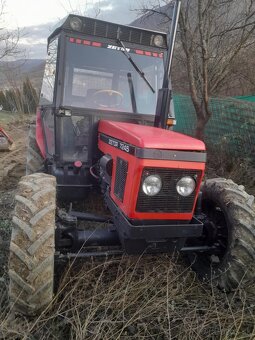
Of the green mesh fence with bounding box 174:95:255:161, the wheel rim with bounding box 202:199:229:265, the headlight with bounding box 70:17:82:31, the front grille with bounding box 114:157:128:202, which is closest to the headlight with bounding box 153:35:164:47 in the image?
the headlight with bounding box 70:17:82:31

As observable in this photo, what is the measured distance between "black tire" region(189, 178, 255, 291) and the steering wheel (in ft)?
4.56

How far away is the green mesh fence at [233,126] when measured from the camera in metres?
8.18

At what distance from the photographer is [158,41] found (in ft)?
15.4

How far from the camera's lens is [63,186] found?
4305 mm

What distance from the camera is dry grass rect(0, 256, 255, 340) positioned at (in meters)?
2.84

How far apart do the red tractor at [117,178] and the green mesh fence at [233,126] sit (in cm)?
407

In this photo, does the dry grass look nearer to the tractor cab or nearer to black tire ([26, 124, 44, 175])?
the tractor cab

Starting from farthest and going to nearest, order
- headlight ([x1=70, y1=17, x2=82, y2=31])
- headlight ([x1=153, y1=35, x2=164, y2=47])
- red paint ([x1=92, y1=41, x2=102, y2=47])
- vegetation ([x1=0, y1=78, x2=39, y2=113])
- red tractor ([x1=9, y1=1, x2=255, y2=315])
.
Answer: vegetation ([x1=0, y1=78, x2=39, y2=113]) → headlight ([x1=153, y1=35, x2=164, y2=47]) → red paint ([x1=92, y1=41, x2=102, y2=47]) → headlight ([x1=70, y1=17, x2=82, y2=31]) → red tractor ([x1=9, y1=1, x2=255, y2=315])

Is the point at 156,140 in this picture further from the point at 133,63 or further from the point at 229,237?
the point at 133,63

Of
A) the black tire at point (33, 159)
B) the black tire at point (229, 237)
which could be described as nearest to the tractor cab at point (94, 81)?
the black tire at point (33, 159)

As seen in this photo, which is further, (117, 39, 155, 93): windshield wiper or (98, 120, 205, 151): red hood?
(117, 39, 155, 93): windshield wiper

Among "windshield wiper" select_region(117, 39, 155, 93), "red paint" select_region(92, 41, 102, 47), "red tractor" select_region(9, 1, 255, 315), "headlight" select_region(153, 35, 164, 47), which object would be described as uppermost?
"headlight" select_region(153, 35, 164, 47)

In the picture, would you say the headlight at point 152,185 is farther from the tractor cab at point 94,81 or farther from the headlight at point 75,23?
the headlight at point 75,23

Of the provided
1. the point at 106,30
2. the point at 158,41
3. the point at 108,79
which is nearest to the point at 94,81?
the point at 108,79
